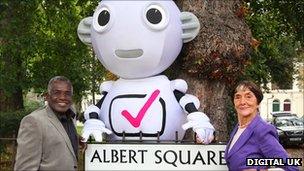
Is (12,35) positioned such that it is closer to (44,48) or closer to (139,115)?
(44,48)

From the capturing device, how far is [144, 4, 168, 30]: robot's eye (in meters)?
4.74

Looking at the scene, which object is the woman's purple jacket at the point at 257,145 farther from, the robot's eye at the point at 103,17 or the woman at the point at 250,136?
the robot's eye at the point at 103,17

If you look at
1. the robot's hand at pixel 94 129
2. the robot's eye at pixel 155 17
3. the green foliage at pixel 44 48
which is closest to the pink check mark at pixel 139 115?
the robot's hand at pixel 94 129

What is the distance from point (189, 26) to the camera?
4.96 metres

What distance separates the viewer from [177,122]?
485 centimetres

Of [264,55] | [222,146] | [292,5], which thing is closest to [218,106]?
[222,146]

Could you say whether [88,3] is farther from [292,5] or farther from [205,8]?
[205,8]

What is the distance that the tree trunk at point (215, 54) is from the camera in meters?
5.14

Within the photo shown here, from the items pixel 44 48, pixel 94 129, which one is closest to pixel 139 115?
pixel 94 129

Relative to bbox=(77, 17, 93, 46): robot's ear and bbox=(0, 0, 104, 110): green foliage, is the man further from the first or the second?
bbox=(0, 0, 104, 110): green foliage

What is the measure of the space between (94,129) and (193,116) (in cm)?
94

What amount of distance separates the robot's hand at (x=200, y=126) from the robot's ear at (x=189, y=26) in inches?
31.8

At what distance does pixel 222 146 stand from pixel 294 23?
704cm

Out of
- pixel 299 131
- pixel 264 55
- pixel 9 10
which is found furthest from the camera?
pixel 299 131
